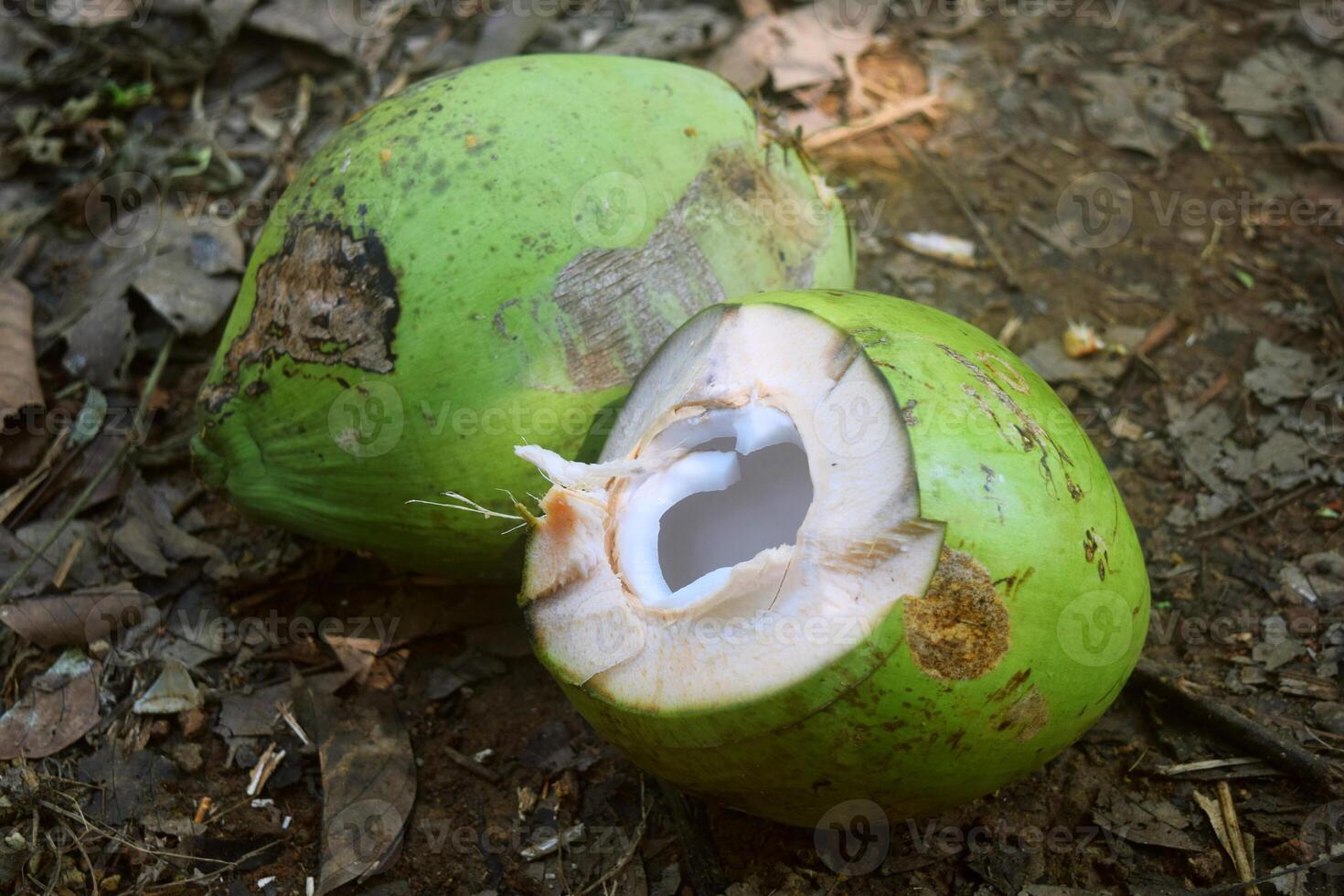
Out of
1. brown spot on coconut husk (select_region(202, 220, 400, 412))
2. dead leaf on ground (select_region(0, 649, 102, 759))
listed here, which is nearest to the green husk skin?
brown spot on coconut husk (select_region(202, 220, 400, 412))

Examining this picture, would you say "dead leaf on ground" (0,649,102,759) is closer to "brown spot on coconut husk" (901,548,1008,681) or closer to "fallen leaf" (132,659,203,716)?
"fallen leaf" (132,659,203,716)

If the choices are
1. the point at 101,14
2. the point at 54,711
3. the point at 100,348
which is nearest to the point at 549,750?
the point at 54,711

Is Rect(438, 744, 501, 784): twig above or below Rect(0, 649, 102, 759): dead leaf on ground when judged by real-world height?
below

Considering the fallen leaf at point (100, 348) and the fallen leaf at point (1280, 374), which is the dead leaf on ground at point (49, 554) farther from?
the fallen leaf at point (1280, 374)

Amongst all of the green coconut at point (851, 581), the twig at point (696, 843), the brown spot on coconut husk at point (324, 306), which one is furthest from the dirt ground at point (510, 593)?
the brown spot on coconut husk at point (324, 306)

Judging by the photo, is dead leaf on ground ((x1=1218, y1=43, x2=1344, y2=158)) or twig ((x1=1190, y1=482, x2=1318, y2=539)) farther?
dead leaf on ground ((x1=1218, y1=43, x2=1344, y2=158))
